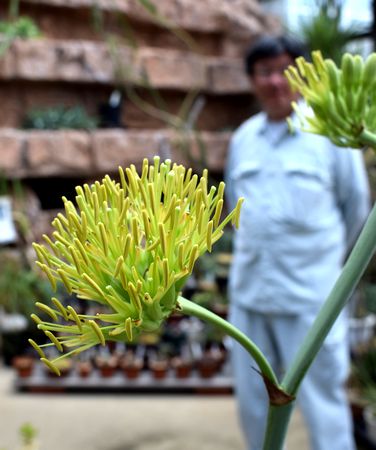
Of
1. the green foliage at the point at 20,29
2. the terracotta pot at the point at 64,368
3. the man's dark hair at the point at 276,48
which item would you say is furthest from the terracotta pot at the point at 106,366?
the green foliage at the point at 20,29

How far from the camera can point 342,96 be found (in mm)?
491

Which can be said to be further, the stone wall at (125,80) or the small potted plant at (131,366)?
the stone wall at (125,80)

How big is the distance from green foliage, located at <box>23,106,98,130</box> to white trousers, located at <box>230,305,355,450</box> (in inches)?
135

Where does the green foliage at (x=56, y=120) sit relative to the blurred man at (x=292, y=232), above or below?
above

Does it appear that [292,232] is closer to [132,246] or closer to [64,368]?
[132,246]

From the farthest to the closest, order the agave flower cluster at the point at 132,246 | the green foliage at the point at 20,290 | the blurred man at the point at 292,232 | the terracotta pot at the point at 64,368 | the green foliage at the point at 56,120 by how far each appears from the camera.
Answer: the green foliage at the point at 56,120 < the green foliage at the point at 20,290 < the terracotta pot at the point at 64,368 < the blurred man at the point at 292,232 < the agave flower cluster at the point at 132,246

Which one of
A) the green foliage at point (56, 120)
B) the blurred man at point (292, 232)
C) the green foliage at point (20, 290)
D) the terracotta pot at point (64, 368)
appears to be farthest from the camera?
the green foliage at point (56, 120)

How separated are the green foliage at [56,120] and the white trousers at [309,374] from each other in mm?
3428

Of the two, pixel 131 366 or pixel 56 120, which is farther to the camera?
pixel 56 120

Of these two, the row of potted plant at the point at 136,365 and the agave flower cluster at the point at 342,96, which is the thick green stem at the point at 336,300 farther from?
the row of potted plant at the point at 136,365

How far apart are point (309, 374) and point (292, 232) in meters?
0.39

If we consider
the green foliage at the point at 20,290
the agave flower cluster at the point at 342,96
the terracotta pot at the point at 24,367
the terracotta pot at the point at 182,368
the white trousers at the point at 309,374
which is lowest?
the terracotta pot at the point at 24,367

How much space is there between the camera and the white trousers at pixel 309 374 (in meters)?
1.99

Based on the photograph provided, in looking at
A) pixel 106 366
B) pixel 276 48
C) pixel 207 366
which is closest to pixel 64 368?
pixel 106 366
